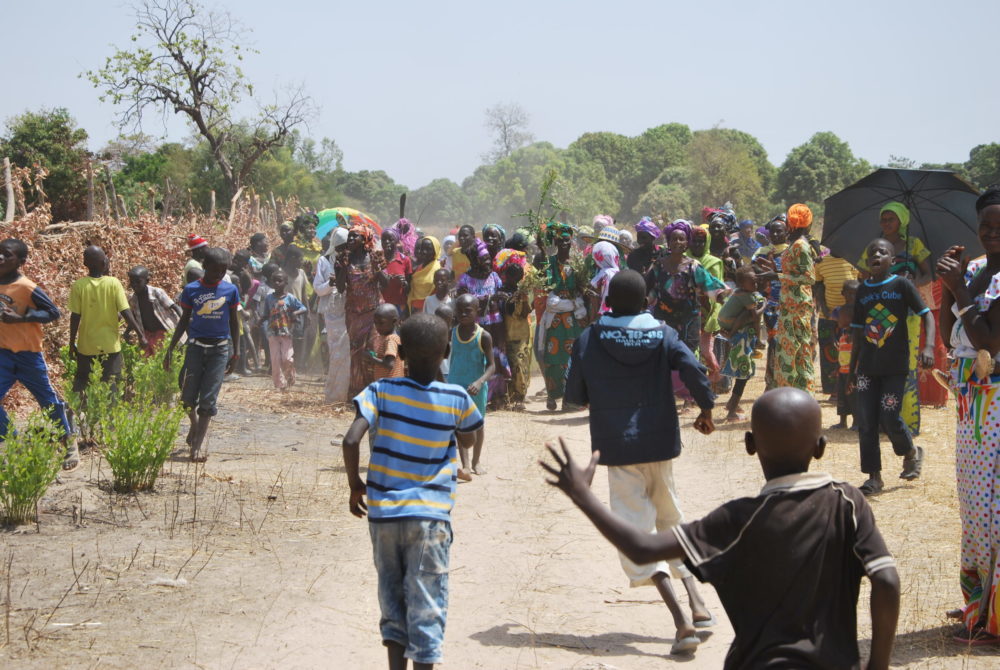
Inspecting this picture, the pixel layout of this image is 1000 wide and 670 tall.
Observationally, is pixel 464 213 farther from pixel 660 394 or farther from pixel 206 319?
pixel 660 394

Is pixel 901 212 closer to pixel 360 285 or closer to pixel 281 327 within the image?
pixel 360 285

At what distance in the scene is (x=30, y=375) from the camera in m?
8.31

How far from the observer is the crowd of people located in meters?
2.95

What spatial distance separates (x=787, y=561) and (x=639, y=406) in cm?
265

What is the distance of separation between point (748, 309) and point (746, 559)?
8777 millimetres

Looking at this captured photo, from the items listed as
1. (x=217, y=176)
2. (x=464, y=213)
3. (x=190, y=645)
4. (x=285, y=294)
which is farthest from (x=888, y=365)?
(x=464, y=213)

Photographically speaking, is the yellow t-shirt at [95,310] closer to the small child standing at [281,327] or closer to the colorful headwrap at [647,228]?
the small child standing at [281,327]

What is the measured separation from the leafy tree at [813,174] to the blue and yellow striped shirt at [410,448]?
4428 centimetres

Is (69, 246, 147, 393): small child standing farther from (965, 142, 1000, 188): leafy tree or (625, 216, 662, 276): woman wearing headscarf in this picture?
(965, 142, 1000, 188): leafy tree

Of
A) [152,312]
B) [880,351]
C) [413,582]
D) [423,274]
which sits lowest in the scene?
[413,582]

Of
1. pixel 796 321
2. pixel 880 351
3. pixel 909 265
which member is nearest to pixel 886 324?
pixel 880 351

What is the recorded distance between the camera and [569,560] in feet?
21.9

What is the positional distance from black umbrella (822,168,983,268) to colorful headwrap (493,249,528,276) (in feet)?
13.3

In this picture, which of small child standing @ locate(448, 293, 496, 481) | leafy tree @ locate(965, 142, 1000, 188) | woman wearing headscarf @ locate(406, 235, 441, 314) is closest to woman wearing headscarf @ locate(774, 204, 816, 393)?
small child standing @ locate(448, 293, 496, 481)
